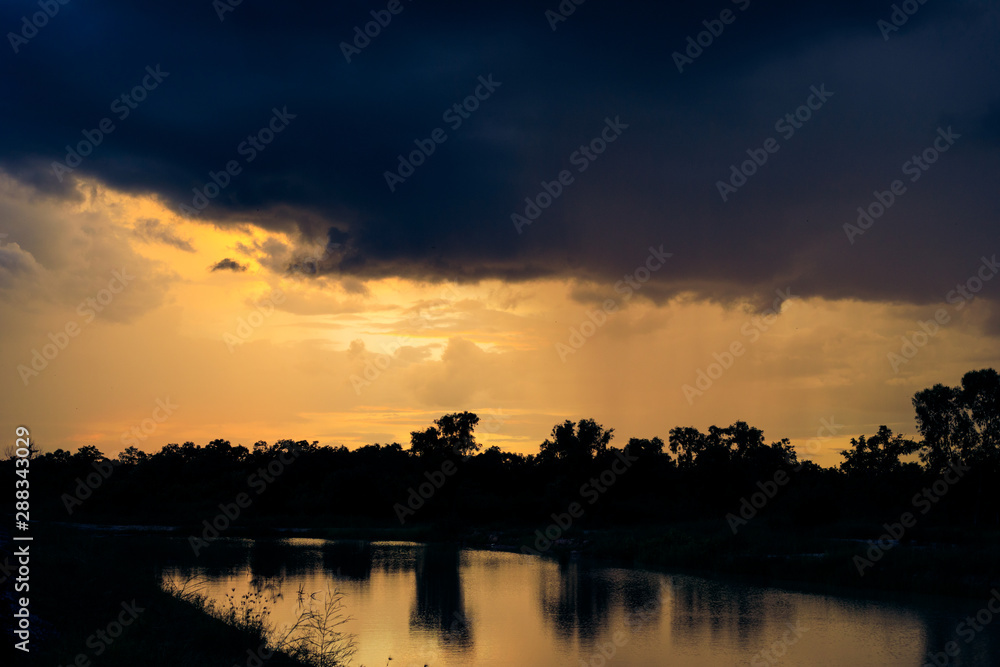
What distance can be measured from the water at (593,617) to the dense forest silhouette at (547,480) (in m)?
26.8

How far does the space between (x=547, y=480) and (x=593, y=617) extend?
2646 inches

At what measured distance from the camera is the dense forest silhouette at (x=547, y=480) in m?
69.4

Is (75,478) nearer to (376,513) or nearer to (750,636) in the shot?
(376,513)

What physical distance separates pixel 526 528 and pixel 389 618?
4917 cm

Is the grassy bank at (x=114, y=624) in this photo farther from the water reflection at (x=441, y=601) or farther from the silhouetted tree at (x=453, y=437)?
the silhouetted tree at (x=453, y=437)

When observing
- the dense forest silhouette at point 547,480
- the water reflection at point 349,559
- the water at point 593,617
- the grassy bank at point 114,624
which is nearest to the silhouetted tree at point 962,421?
the dense forest silhouette at point 547,480

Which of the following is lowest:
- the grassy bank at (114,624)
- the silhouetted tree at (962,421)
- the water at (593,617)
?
the water at (593,617)

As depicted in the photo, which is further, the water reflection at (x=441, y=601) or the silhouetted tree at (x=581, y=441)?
the silhouetted tree at (x=581, y=441)

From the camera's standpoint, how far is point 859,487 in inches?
3310

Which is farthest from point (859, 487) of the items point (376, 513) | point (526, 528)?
point (376, 513)

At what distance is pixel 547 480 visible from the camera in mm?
96562

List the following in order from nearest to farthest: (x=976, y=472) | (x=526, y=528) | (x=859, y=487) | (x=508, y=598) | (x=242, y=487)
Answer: (x=508, y=598) → (x=976, y=472) → (x=526, y=528) → (x=859, y=487) → (x=242, y=487)

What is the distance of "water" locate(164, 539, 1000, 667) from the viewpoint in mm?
23156

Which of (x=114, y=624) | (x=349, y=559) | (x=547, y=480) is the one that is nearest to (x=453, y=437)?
(x=547, y=480)
